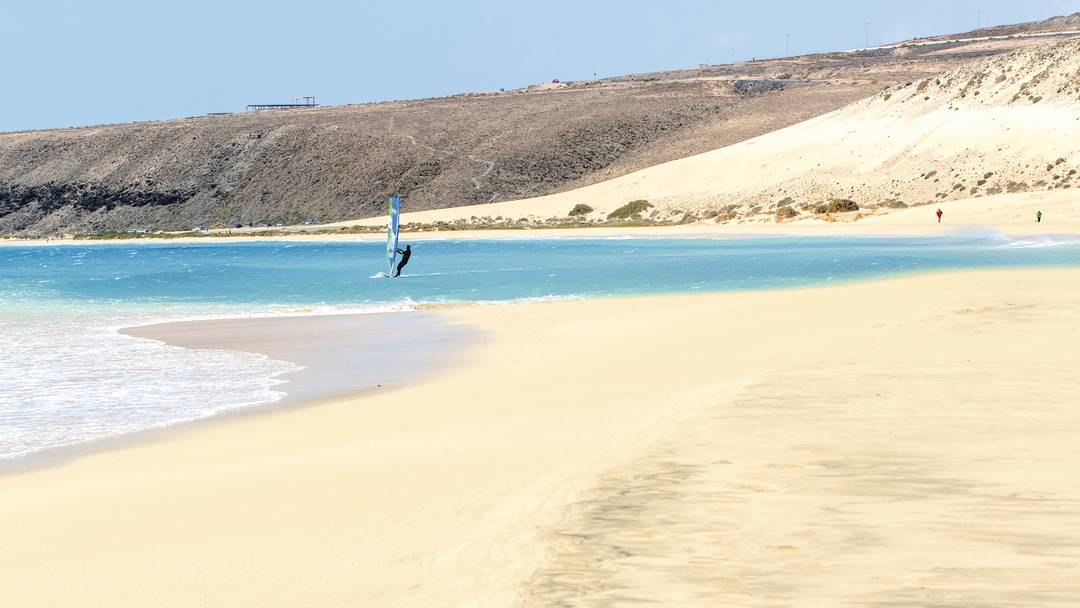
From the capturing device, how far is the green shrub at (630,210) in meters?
74.2

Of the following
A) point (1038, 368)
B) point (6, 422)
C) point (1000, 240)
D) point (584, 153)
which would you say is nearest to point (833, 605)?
point (1038, 368)

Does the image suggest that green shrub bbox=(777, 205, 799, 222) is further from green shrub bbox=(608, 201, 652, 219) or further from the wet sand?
the wet sand

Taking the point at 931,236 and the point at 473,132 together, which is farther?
the point at 473,132

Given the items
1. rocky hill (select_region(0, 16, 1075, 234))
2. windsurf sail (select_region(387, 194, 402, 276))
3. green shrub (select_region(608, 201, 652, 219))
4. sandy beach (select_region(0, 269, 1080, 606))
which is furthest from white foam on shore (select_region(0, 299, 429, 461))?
rocky hill (select_region(0, 16, 1075, 234))

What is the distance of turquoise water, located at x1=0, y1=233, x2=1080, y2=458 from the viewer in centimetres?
1202

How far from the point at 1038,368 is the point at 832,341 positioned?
3.15m

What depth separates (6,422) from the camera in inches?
426

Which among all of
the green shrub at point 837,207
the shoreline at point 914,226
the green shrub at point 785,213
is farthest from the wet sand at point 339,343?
the green shrub at point 785,213

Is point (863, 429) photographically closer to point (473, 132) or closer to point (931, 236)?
point (931, 236)

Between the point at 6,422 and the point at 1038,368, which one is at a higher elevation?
the point at 1038,368

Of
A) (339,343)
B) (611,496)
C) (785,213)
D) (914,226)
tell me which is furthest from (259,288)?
(785,213)

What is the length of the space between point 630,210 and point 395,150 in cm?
4562

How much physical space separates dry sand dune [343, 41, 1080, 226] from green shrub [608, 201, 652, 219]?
0.94 m

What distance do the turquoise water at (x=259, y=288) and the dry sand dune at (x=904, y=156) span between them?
54.3ft
